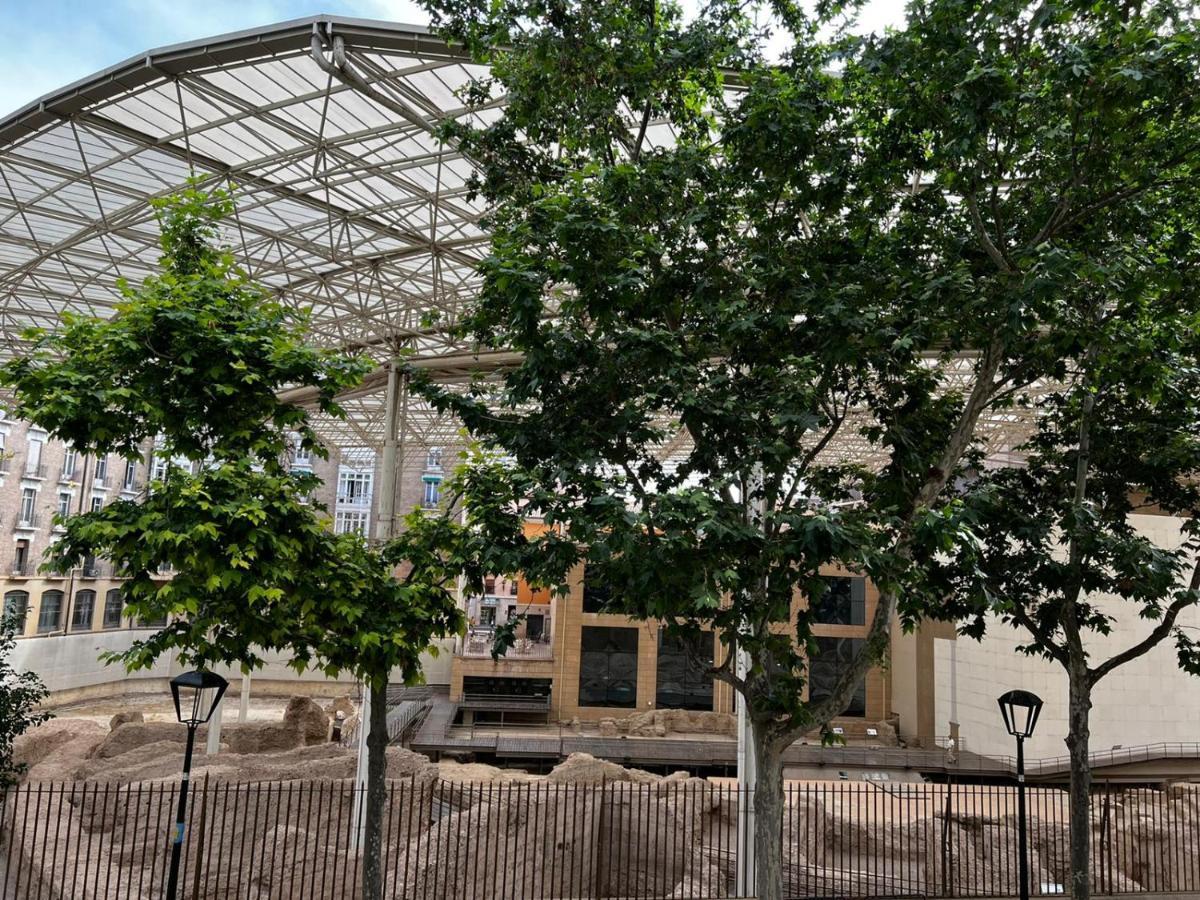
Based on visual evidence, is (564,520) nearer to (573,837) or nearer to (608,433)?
(608,433)

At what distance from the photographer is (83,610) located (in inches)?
1646

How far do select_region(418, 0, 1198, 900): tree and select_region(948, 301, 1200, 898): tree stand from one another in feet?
2.79

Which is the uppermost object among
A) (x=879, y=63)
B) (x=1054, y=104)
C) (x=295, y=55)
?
(x=295, y=55)

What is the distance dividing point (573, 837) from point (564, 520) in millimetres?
8168

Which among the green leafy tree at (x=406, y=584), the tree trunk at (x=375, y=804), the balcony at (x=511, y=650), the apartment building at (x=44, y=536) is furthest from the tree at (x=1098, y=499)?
the apartment building at (x=44, y=536)

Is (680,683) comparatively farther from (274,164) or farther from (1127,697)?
(274,164)

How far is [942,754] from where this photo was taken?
31.6 meters

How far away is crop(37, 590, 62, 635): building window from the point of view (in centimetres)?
3916

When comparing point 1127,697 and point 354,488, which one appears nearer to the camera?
point 1127,697

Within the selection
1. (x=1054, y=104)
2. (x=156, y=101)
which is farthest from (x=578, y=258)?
(x=156, y=101)

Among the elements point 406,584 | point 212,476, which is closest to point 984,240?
point 406,584

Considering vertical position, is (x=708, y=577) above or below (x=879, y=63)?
below

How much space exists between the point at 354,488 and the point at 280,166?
47519 millimetres

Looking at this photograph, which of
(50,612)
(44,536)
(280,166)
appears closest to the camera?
(280,166)
